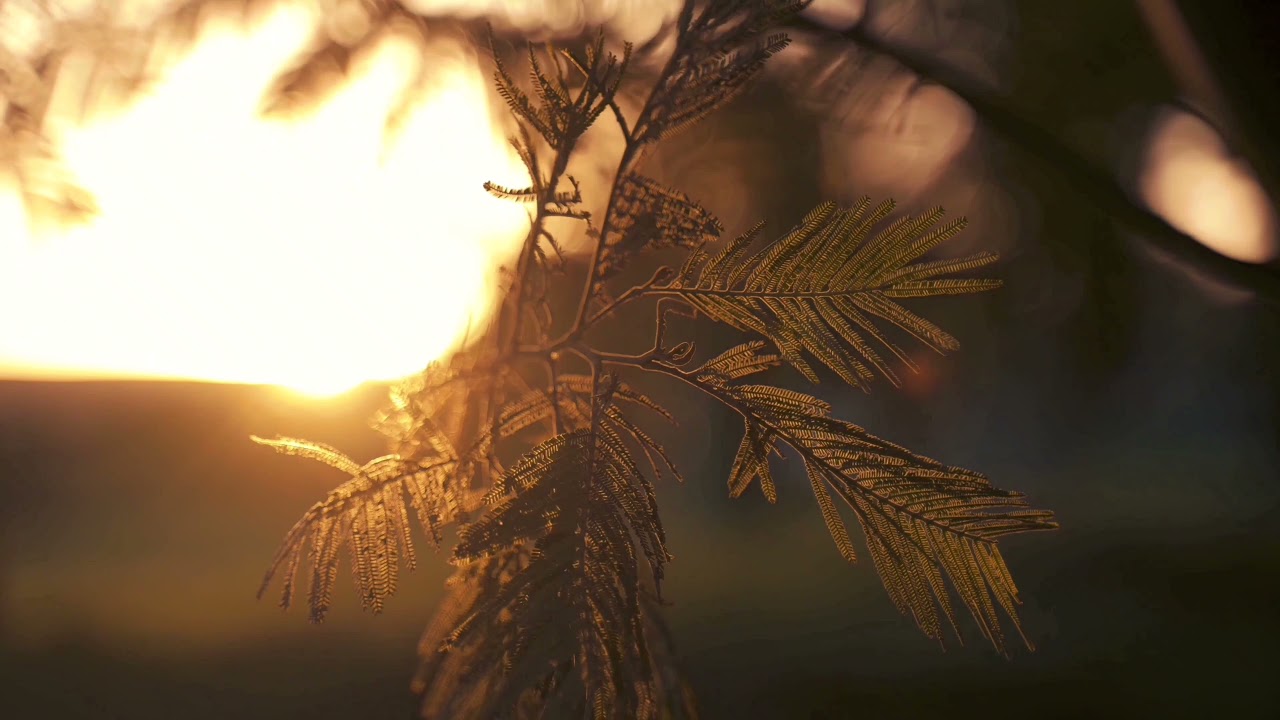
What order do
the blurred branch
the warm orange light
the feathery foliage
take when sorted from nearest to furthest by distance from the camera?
the feathery foliage → the warm orange light → the blurred branch

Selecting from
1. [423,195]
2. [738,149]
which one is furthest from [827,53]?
[423,195]

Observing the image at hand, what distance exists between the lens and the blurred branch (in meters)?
0.67

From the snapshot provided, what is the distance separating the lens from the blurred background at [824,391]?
0.55 m

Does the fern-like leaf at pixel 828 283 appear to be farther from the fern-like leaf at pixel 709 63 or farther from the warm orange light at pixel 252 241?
the warm orange light at pixel 252 241

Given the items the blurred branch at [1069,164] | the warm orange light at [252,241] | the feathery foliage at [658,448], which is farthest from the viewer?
the blurred branch at [1069,164]

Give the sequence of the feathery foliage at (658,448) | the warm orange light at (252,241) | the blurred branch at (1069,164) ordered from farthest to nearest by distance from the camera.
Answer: the blurred branch at (1069,164) → the warm orange light at (252,241) → the feathery foliage at (658,448)

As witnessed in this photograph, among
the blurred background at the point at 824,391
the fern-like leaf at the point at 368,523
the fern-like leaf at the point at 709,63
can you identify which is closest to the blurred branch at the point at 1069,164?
the blurred background at the point at 824,391

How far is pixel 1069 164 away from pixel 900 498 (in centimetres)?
45

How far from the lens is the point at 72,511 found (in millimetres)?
663

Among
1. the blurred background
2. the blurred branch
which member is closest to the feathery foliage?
the blurred background

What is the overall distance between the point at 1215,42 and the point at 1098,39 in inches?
5.9

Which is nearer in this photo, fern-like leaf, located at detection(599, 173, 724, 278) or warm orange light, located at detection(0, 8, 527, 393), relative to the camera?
fern-like leaf, located at detection(599, 173, 724, 278)

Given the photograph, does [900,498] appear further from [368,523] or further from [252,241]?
[252,241]

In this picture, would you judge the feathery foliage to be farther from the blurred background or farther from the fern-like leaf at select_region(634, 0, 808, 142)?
the blurred background
